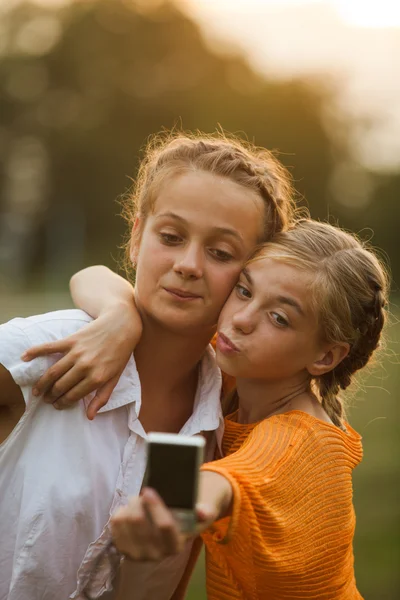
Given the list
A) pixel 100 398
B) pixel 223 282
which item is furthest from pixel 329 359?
pixel 100 398

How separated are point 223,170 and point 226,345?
684 mm

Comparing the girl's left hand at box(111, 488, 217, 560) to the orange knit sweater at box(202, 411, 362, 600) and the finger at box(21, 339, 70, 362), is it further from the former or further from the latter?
the finger at box(21, 339, 70, 362)

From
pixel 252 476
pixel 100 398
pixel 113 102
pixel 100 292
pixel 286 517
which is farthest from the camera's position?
pixel 113 102

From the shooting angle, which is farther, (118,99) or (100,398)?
(118,99)

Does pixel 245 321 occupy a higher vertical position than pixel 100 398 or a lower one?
higher

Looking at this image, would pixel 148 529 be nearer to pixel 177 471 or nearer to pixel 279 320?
pixel 177 471

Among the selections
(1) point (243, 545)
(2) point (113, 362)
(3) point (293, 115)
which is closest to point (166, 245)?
(2) point (113, 362)

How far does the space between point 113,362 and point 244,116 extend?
122ft

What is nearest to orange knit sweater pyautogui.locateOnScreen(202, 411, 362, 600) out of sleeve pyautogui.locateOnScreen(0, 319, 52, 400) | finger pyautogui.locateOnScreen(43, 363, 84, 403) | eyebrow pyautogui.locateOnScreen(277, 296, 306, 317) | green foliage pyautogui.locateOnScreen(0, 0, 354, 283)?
eyebrow pyautogui.locateOnScreen(277, 296, 306, 317)

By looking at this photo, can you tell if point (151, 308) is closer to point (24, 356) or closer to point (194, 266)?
point (194, 266)

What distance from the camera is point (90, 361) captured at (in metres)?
2.84

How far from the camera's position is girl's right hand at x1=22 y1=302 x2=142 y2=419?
2.77 metres

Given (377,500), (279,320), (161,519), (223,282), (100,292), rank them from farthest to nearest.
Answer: (377,500), (100,292), (223,282), (279,320), (161,519)

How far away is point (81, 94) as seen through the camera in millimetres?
39562
